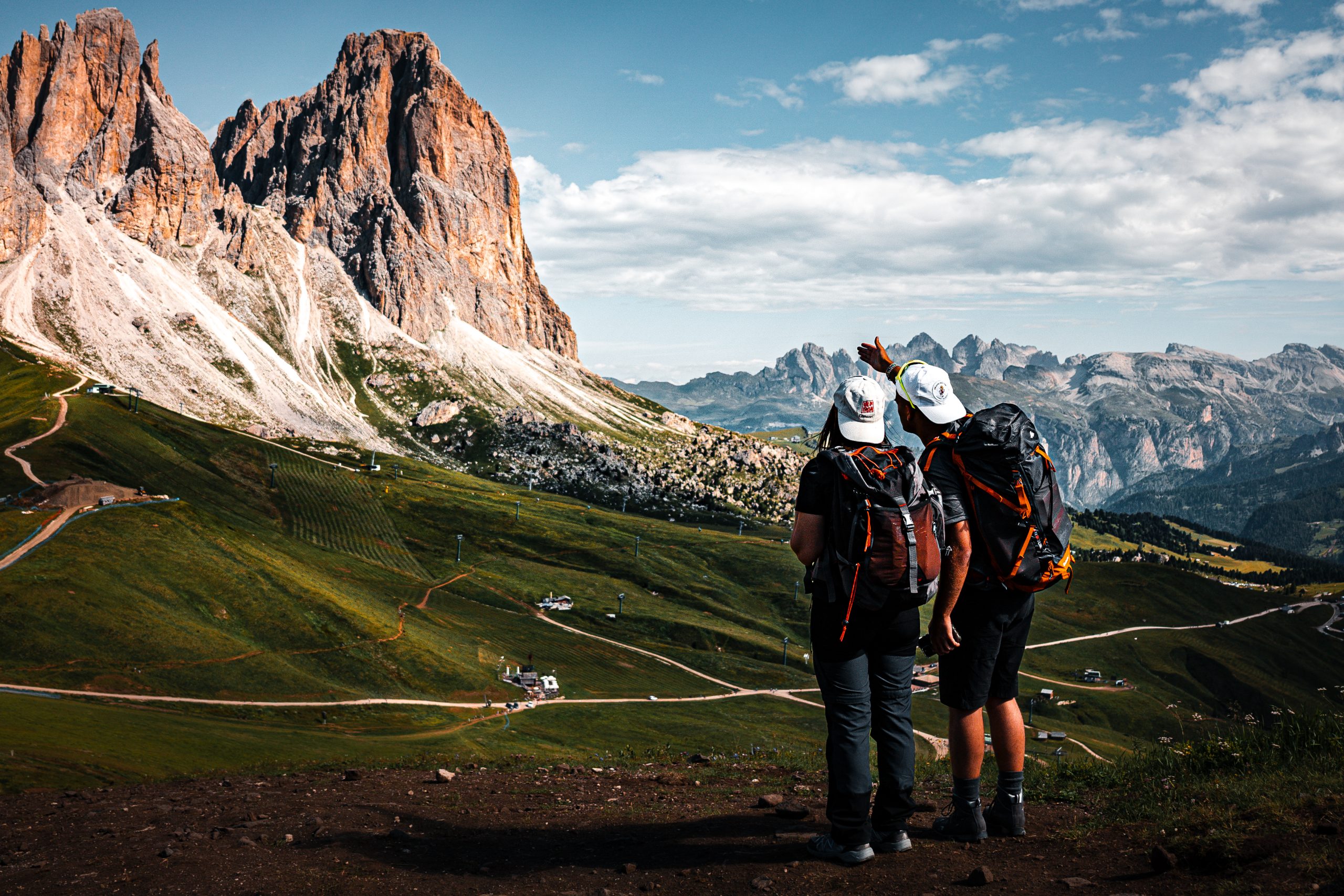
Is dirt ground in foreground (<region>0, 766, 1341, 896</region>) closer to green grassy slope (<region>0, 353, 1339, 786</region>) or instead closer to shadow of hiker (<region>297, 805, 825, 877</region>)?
shadow of hiker (<region>297, 805, 825, 877</region>)

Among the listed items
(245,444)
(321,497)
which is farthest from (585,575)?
(245,444)

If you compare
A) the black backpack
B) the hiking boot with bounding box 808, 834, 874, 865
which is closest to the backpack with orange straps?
the black backpack

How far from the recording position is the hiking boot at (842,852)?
1105cm

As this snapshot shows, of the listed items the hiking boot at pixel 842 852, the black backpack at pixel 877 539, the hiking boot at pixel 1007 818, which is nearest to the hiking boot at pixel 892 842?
the hiking boot at pixel 842 852

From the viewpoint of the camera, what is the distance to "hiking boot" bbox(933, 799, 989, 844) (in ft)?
39.2

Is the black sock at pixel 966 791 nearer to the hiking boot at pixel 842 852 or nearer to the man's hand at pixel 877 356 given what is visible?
the hiking boot at pixel 842 852

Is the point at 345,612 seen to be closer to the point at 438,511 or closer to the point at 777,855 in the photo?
the point at 777,855

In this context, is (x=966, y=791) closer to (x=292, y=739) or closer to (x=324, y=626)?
(x=292, y=739)

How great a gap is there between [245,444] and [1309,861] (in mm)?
214878

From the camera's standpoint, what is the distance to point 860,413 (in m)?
11.9

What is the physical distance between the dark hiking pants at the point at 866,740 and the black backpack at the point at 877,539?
0.72m

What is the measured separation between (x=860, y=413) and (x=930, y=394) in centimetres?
172

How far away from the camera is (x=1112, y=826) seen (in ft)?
39.1

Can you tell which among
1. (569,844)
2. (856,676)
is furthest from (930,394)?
(569,844)
